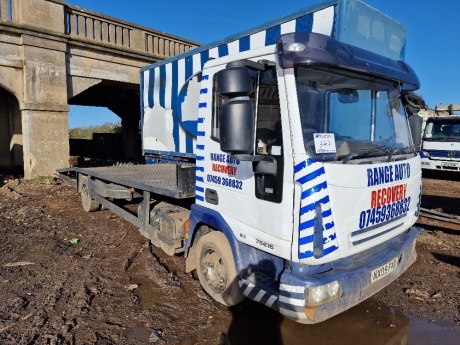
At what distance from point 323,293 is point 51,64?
34.4 feet

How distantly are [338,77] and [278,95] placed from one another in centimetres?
56

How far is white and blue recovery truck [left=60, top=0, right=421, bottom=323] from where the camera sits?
246cm

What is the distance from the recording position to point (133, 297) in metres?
3.69

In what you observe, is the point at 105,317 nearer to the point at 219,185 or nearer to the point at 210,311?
the point at 210,311

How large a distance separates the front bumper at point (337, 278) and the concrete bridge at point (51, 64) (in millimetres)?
9687

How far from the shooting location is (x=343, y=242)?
8.39 feet

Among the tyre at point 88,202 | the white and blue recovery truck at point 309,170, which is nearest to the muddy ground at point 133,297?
the white and blue recovery truck at point 309,170

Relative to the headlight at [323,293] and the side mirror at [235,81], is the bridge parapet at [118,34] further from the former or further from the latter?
the headlight at [323,293]

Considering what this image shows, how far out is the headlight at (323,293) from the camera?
2.46 m

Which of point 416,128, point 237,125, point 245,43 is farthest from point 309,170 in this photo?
point 245,43

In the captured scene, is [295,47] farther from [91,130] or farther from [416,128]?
[91,130]

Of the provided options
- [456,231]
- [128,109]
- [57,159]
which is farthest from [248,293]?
A: [128,109]

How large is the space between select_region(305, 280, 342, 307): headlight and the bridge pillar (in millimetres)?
9815

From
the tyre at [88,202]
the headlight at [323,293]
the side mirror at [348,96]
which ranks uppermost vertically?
the side mirror at [348,96]
